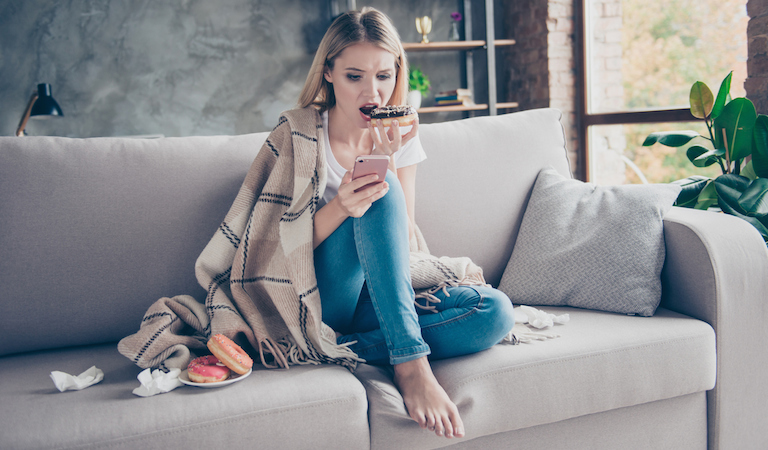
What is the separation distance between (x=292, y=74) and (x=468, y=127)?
2.59m

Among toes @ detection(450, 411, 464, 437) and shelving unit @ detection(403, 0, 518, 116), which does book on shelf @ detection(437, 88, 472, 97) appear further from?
toes @ detection(450, 411, 464, 437)

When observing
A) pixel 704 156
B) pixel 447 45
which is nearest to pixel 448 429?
pixel 704 156

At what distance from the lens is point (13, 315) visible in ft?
4.37

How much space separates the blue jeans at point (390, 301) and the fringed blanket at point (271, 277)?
5 cm

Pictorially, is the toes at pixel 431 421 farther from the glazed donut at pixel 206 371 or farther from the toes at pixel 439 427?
the glazed donut at pixel 206 371

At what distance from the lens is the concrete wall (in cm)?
368

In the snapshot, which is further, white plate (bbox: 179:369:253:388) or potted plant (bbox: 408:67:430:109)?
potted plant (bbox: 408:67:430:109)

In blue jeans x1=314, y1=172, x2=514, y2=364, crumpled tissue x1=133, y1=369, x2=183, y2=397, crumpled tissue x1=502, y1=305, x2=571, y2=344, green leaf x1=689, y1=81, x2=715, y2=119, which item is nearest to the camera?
crumpled tissue x1=133, y1=369, x2=183, y2=397

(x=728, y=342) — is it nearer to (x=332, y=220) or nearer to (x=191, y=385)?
(x=332, y=220)

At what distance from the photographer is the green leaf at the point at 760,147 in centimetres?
179

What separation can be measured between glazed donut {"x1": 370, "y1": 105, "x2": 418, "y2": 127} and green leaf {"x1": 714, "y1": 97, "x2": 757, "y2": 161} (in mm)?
1225

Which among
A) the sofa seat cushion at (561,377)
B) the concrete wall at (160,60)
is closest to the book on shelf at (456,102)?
the concrete wall at (160,60)

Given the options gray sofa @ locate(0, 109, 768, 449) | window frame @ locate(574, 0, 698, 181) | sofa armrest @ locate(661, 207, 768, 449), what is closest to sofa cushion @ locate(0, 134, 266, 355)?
gray sofa @ locate(0, 109, 768, 449)

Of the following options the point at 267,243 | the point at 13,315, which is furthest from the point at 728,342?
the point at 13,315
